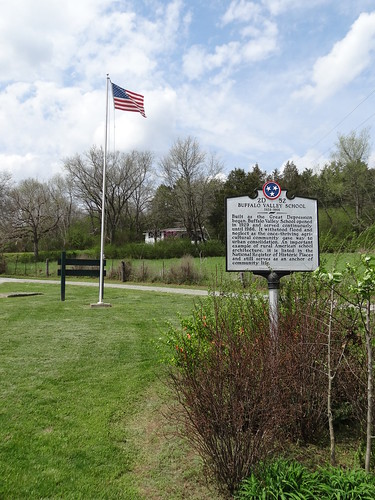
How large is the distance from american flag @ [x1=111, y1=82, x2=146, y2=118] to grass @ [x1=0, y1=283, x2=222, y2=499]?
7.92m

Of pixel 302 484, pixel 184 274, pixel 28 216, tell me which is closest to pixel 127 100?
pixel 184 274

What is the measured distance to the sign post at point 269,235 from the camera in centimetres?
496

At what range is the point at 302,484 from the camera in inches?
95.9

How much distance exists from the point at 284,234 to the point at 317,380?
6.58ft

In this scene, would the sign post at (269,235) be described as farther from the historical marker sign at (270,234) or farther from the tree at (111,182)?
the tree at (111,182)

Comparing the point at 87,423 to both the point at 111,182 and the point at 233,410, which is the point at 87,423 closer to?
the point at 233,410

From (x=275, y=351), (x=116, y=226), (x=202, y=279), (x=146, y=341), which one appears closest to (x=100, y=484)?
(x=275, y=351)

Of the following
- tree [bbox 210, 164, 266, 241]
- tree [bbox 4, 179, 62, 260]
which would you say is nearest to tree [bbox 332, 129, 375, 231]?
tree [bbox 210, 164, 266, 241]

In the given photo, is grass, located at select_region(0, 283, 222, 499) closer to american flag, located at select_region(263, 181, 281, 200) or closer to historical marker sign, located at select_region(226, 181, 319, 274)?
historical marker sign, located at select_region(226, 181, 319, 274)

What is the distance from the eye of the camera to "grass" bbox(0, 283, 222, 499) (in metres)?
2.98

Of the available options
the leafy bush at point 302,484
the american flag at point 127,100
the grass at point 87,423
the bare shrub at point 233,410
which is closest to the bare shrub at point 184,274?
the american flag at point 127,100

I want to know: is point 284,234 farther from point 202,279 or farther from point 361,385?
point 202,279

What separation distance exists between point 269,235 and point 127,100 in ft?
31.5

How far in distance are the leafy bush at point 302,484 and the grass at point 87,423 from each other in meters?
0.49
